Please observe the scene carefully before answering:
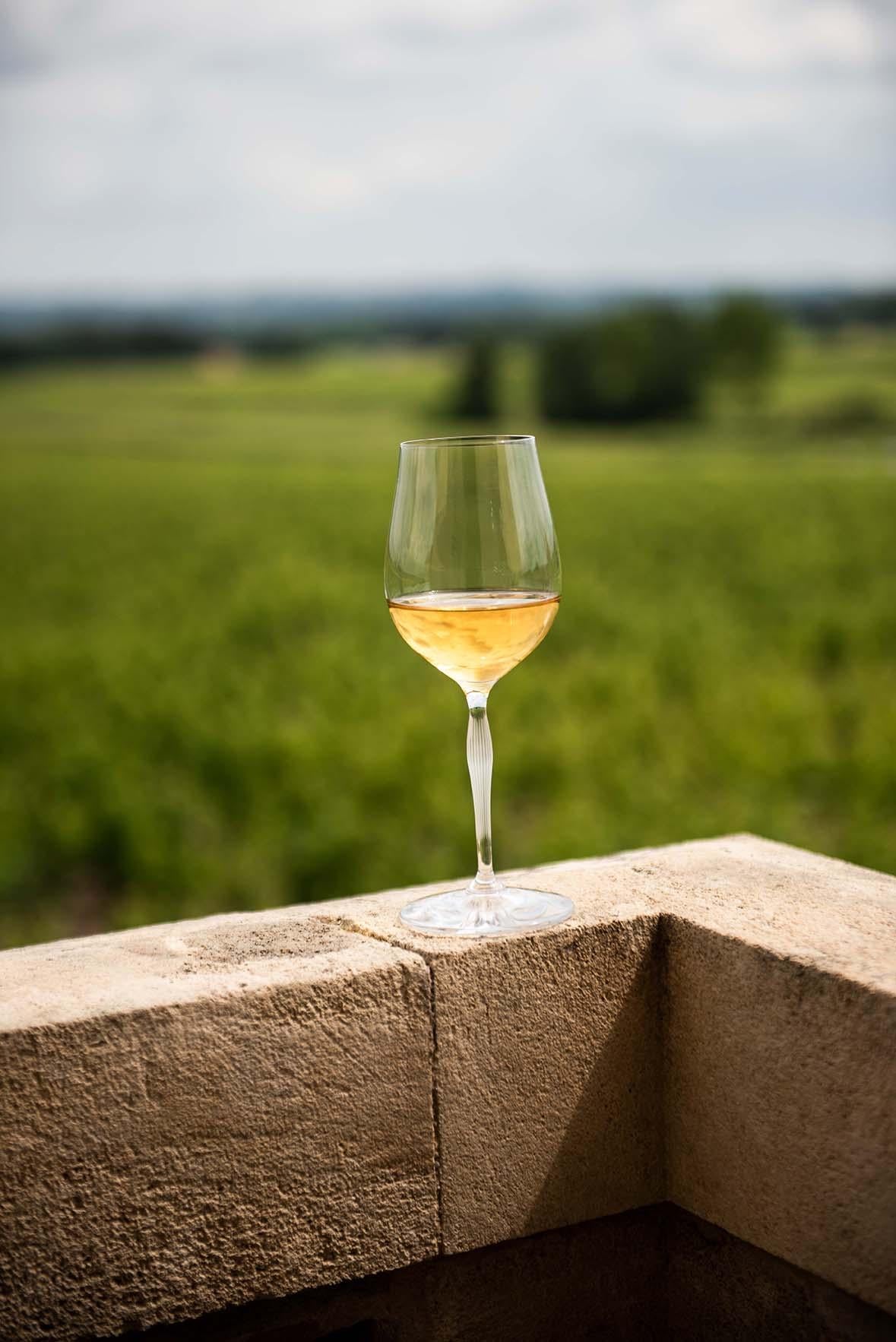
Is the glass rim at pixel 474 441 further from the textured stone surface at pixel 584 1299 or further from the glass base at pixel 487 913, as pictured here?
the textured stone surface at pixel 584 1299

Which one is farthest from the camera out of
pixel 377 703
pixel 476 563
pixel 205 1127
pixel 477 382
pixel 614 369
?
pixel 614 369

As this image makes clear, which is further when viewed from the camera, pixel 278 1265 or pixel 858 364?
pixel 858 364

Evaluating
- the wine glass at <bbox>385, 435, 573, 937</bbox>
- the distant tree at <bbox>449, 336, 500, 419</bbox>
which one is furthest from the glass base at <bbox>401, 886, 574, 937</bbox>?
the distant tree at <bbox>449, 336, 500, 419</bbox>

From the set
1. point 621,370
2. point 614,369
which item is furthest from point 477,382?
point 621,370

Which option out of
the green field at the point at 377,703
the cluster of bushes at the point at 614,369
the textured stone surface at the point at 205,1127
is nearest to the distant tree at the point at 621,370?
the cluster of bushes at the point at 614,369

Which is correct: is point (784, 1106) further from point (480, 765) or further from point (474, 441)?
point (474, 441)

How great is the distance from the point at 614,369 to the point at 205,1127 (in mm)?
59704

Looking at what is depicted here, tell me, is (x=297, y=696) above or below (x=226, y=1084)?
below

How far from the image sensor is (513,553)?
4.98 ft

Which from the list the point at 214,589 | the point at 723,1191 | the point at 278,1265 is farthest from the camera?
the point at 214,589

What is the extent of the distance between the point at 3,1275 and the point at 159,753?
8.55 meters

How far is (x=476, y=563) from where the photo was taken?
59.5 inches

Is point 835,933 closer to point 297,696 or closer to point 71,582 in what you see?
point 297,696

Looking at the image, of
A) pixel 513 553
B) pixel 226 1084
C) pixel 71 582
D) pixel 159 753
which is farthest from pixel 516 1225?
pixel 71 582
